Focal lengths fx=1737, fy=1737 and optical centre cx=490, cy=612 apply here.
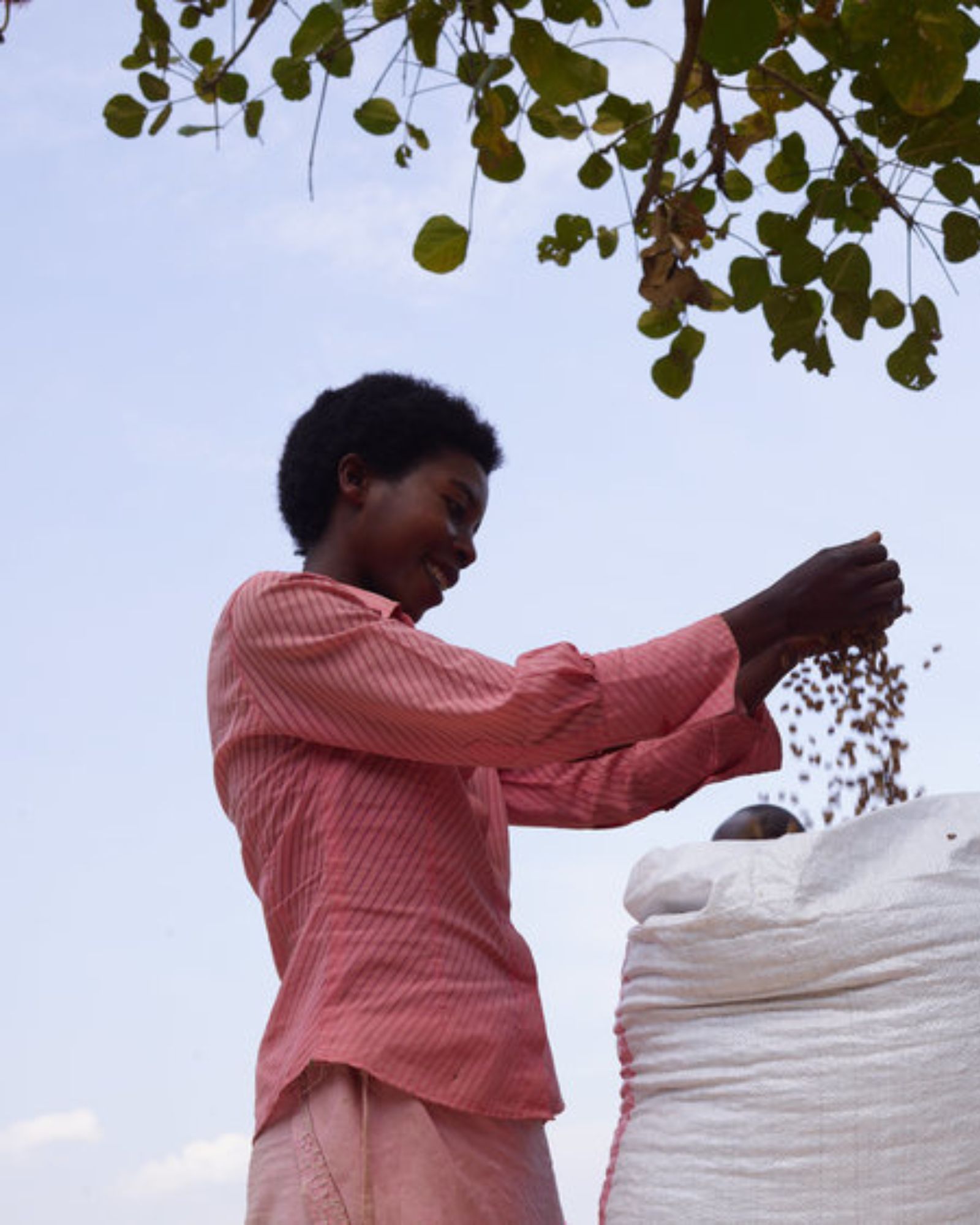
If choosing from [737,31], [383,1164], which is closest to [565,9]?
[737,31]

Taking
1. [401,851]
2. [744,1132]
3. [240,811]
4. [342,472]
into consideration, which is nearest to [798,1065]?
[744,1132]

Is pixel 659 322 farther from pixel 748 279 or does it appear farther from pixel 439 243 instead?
pixel 439 243

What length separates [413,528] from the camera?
2.12 metres

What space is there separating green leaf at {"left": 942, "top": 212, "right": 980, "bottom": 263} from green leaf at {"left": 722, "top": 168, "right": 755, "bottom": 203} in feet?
1.43

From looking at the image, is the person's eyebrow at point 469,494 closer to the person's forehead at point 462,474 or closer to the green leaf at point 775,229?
the person's forehead at point 462,474

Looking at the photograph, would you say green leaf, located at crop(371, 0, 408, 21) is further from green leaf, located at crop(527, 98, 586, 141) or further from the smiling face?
the smiling face

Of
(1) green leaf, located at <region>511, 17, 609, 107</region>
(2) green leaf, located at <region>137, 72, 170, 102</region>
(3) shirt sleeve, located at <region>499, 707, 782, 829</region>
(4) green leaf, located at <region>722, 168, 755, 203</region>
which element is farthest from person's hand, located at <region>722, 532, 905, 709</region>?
(2) green leaf, located at <region>137, 72, 170, 102</region>

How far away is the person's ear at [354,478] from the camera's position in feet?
7.19

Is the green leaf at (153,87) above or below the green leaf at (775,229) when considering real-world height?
above

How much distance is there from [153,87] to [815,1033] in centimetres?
177

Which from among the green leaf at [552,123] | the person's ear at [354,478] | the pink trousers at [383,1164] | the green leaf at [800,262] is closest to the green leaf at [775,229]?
the green leaf at [800,262]

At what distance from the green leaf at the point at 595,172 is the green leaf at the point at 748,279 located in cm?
33

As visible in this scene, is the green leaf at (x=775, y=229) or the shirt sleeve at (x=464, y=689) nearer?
the shirt sleeve at (x=464, y=689)

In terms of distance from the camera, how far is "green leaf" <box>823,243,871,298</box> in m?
2.47
